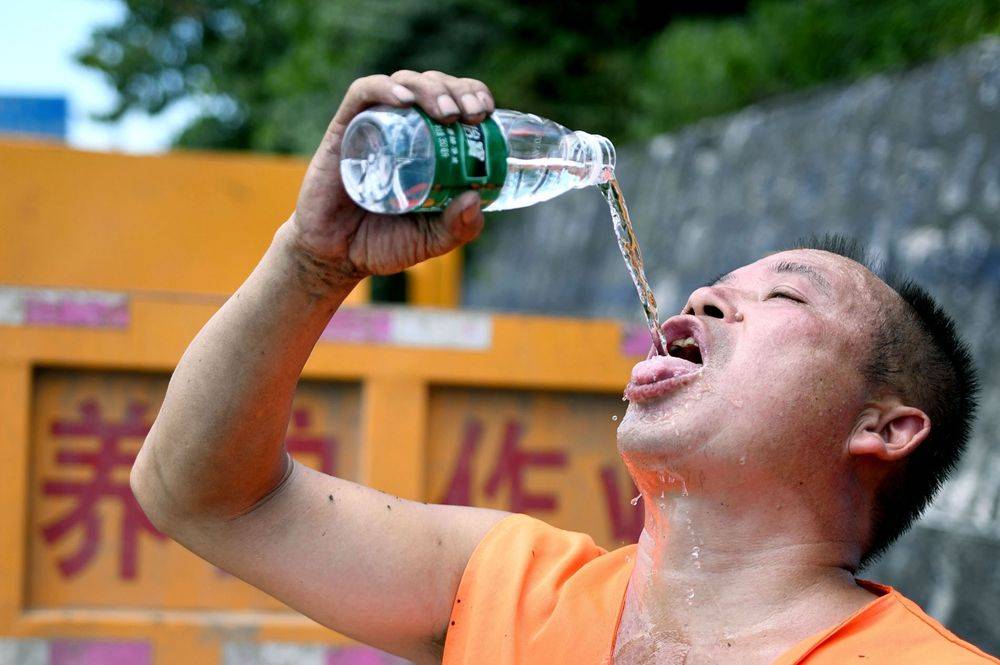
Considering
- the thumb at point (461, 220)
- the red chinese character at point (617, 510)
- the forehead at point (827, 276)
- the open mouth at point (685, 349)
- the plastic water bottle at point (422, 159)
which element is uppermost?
the plastic water bottle at point (422, 159)

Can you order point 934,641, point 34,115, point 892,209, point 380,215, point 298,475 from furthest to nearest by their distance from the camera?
point 34,115, point 892,209, point 298,475, point 380,215, point 934,641

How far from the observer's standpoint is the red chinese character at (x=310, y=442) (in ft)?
10.3

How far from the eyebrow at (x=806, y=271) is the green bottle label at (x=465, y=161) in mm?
573

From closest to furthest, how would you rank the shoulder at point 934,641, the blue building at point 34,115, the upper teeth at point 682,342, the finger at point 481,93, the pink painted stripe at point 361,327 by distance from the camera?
the shoulder at point 934,641 → the finger at point 481,93 → the upper teeth at point 682,342 → the pink painted stripe at point 361,327 → the blue building at point 34,115

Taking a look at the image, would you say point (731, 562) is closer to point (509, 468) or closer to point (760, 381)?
point (760, 381)

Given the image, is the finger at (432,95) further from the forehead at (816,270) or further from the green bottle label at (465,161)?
the forehead at (816,270)

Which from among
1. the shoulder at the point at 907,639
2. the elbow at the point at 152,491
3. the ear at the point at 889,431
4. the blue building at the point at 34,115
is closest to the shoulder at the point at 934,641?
the shoulder at the point at 907,639

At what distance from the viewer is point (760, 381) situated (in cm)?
193

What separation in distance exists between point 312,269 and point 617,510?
1.62 metres

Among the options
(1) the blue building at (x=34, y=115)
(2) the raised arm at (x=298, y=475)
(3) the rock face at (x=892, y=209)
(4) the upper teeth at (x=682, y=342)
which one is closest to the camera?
(2) the raised arm at (x=298, y=475)

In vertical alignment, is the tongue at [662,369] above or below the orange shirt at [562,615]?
above

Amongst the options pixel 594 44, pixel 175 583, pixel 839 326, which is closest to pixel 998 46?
pixel 839 326

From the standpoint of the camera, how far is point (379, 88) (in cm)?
174

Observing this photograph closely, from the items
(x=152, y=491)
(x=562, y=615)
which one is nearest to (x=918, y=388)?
(x=562, y=615)
